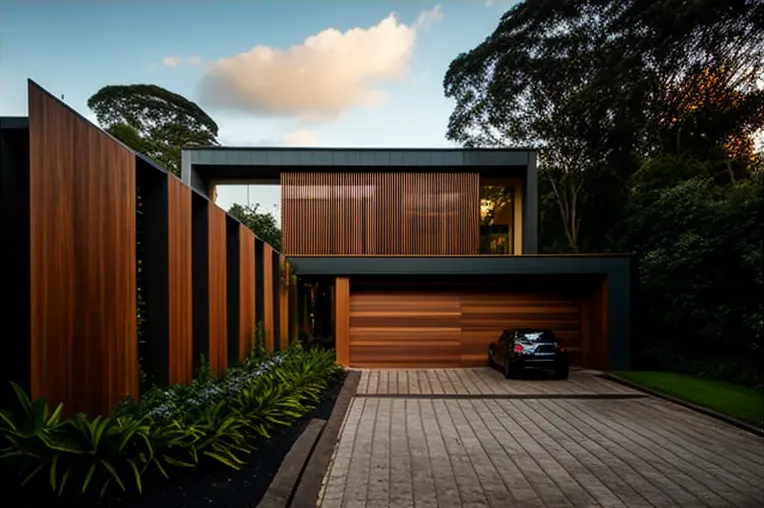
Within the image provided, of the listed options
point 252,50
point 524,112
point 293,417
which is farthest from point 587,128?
point 293,417

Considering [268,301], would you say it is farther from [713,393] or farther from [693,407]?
[713,393]

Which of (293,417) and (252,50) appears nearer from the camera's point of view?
(293,417)

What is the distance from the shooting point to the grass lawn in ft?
29.8

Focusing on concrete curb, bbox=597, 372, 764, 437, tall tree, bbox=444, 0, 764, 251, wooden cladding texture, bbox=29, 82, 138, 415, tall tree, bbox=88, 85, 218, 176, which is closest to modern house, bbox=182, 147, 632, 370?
concrete curb, bbox=597, 372, 764, 437

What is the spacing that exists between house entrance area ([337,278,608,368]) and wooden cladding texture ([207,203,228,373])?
7.80 m

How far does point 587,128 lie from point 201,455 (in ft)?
83.7

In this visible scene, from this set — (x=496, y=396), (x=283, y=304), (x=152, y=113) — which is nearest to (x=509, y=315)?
(x=496, y=396)

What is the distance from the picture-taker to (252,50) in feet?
65.3

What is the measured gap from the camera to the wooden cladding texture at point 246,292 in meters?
10.0

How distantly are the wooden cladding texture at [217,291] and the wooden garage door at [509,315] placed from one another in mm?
9334

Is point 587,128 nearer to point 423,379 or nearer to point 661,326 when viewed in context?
point 661,326

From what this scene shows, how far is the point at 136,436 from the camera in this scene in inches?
170

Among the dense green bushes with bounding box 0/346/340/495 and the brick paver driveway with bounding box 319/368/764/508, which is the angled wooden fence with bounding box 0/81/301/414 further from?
the brick paver driveway with bounding box 319/368/764/508

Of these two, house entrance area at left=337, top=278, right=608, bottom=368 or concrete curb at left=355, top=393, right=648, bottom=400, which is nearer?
concrete curb at left=355, top=393, right=648, bottom=400
